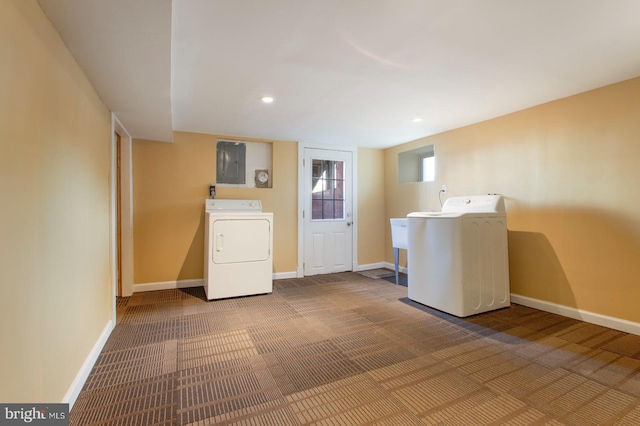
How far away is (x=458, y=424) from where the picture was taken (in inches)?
55.1

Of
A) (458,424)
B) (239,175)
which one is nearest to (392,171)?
(239,175)

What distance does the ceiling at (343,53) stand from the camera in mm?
1485

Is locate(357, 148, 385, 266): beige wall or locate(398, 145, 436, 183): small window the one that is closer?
locate(398, 145, 436, 183): small window

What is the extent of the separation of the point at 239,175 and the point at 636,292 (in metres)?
4.37

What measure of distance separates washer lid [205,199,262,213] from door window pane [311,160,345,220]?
941 millimetres

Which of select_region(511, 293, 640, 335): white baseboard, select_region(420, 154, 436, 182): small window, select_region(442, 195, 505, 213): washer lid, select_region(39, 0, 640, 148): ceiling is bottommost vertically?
select_region(511, 293, 640, 335): white baseboard

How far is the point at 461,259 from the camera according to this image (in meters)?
2.71

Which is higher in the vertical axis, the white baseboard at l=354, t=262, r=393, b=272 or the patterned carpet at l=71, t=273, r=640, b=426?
the white baseboard at l=354, t=262, r=393, b=272

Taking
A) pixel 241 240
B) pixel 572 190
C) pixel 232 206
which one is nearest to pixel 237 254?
pixel 241 240

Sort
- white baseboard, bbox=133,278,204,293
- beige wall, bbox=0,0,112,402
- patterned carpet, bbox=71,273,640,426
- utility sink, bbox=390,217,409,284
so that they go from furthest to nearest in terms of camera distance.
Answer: utility sink, bbox=390,217,409,284, white baseboard, bbox=133,278,204,293, patterned carpet, bbox=71,273,640,426, beige wall, bbox=0,0,112,402

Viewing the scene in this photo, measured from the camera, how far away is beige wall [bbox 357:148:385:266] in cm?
493

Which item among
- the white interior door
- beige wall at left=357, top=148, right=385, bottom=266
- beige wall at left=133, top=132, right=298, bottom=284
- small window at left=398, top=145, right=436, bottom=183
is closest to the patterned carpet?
beige wall at left=133, top=132, right=298, bottom=284

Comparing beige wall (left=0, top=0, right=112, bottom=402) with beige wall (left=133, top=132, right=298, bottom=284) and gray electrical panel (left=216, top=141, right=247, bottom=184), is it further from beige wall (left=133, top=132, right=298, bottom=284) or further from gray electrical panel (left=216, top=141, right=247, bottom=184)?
gray electrical panel (left=216, top=141, right=247, bottom=184)

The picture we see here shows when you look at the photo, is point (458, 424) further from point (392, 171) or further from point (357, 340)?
point (392, 171)
